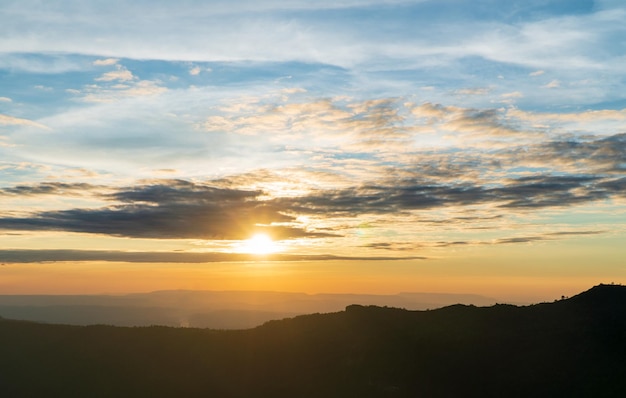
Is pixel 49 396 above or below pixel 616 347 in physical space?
below

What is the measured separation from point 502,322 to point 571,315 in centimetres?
537

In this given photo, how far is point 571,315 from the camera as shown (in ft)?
137

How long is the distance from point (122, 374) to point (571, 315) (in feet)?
114

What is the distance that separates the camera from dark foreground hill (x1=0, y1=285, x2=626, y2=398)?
34469 millimetres

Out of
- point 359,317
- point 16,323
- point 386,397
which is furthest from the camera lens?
point 16,323

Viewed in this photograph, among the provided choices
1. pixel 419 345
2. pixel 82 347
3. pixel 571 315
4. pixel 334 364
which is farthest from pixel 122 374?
pixel 571 315

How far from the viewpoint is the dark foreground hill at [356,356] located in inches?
1357

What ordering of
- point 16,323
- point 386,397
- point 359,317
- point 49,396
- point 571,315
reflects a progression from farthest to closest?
point 16,323 → point 359,317 → point 571,315 → point 49,396 → point 386,397

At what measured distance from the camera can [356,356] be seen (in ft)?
125

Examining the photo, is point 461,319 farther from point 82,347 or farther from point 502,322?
point 82,347

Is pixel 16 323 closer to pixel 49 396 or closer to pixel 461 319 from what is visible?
pixel 49 396

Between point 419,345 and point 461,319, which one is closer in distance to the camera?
point 419,345

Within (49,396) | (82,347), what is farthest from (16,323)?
(49,396)

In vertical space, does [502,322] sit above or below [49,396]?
above
